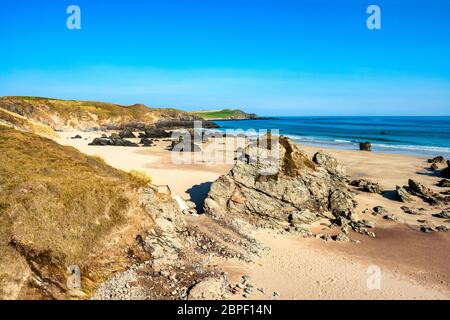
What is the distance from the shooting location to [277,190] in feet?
68.4

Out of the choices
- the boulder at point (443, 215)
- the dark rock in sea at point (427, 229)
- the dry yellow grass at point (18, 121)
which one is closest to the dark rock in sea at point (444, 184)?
the boulder at point (443, 215)

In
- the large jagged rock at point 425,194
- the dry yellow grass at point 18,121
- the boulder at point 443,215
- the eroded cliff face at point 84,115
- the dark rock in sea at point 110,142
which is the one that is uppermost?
the eroded cliff face at point 84,115

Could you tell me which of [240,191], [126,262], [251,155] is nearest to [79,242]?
[126,262]

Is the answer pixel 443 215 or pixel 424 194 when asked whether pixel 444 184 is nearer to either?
pixel 424 194

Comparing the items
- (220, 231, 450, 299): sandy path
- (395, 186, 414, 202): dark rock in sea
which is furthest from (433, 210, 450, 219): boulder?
(220, 231, 450, 299): sandy path

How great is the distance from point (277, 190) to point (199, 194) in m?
6.66

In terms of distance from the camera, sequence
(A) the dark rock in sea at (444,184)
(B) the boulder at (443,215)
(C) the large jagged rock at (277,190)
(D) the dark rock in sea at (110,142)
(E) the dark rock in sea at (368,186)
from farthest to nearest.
→ (D) the dark rock in sea at (110,142)
(A) the dark rock in sea at (444,184)
(E) the dark rock in sea at (368,186)
(B) the boulder at (443,215)
(C) the large jagged rock at (277,190)

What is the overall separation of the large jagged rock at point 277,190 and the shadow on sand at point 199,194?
2366 mm

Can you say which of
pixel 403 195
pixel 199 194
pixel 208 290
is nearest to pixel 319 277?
pixel 208 290

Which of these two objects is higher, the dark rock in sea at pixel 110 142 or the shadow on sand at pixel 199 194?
the dark rock in sea at pixel 110 142

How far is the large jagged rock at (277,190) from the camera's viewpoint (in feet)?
65.6

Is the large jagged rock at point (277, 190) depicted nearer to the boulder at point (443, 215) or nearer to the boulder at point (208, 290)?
the boulder at point (443, 215)

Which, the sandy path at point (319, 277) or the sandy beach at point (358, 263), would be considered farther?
the sandy beach at point (358, 263)
